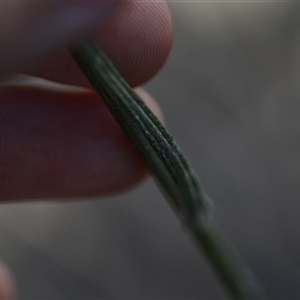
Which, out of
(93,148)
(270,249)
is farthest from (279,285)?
(93,148)

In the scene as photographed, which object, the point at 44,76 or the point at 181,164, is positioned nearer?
the point at 181,164

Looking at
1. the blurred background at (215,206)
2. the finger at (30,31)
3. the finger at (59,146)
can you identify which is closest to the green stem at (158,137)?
the finger at (30,31)

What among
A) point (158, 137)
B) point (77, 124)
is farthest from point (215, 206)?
point (158, 137)

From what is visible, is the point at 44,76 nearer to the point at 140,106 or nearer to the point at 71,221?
the point at 140,106

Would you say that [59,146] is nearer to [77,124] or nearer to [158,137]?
[77,124]

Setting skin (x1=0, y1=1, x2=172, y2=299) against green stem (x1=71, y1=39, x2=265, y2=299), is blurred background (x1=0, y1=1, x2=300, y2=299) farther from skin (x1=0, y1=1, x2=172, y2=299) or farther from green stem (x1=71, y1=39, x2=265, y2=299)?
green stem (x1=71, y1=39, x2=265, y2=299)

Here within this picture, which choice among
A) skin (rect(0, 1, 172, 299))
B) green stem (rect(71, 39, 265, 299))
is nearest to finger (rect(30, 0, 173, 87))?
skin (rect(0, 1, 172, 299))

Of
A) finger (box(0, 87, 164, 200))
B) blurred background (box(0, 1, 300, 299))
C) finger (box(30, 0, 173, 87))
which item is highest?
finger (box(30, 0, 173, 87))

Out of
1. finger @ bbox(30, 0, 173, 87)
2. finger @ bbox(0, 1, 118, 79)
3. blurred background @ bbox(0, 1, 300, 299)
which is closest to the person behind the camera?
finger @ bbox(0, 1, 118, 79)
